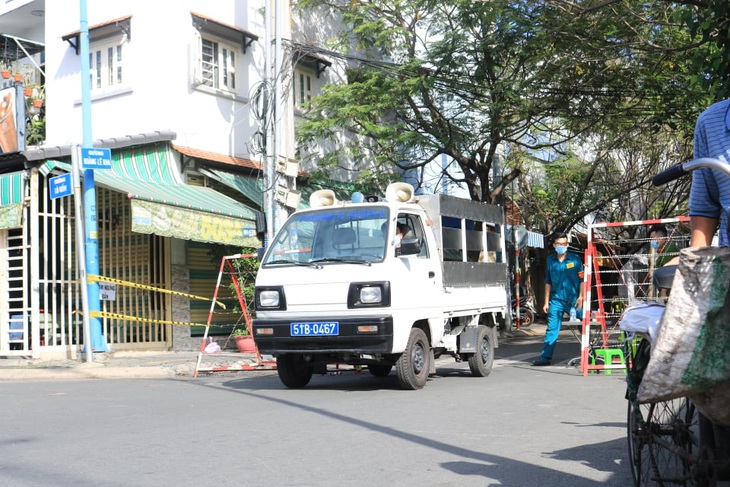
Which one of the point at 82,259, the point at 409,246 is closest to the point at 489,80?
the point at 82,259

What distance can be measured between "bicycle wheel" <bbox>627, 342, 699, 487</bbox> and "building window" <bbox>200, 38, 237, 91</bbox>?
14.5m

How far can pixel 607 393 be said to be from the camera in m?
8.92

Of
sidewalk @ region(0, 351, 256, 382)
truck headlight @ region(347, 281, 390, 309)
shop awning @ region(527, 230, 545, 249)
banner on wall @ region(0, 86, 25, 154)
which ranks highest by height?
banner on wall @ region(0, 86, 25, 154)

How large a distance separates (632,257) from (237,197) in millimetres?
9149

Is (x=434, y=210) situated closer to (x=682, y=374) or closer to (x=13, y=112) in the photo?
(x=682, y=374)

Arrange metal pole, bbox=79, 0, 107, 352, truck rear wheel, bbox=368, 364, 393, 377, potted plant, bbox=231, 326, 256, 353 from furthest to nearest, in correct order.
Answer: potted plant, bbox=231, 326, 256, 353
metal pole, bbox=79, 0, 107, 352
truck rear wheel, bbox=368, 364, 393, 377

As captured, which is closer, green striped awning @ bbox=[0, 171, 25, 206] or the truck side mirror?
the truck side mirror

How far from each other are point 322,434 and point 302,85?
1484cm

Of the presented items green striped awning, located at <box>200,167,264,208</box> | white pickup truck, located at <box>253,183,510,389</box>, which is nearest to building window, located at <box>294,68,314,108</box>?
green striped awning, located at <box>200,167,264,208</box>

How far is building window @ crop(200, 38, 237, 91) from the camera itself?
57.8ft

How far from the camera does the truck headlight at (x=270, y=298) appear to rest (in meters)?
9.38

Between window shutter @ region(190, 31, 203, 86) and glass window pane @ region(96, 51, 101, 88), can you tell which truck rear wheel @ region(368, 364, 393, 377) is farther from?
glass window pane @ region(96, 51, 101, 88)

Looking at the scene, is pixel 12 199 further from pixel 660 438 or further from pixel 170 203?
pixel 660 438

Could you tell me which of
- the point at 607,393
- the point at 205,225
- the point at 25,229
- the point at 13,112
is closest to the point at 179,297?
the point at 205,225
